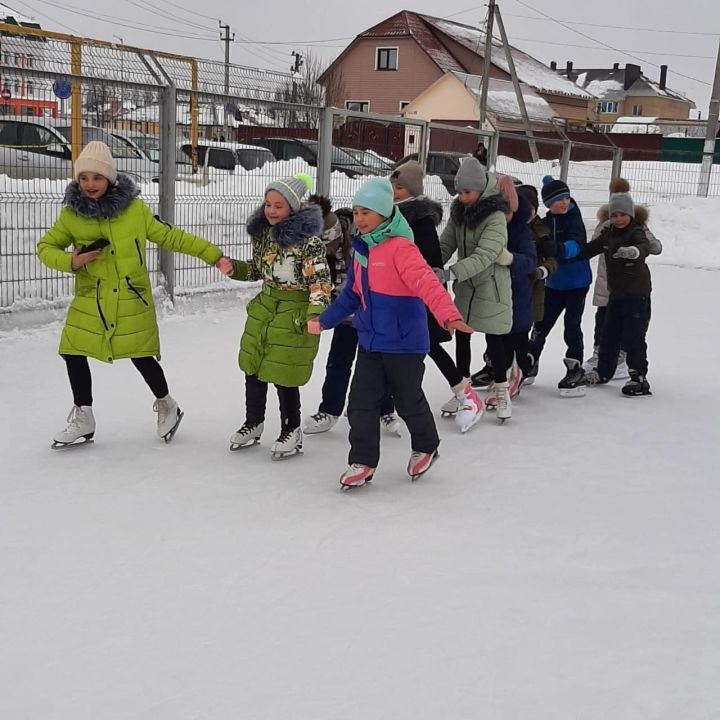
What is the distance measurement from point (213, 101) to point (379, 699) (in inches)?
263

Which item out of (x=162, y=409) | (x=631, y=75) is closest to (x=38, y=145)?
(x=162, y=409)

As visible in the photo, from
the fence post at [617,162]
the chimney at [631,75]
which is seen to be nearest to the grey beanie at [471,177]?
the fence post at [617,162]

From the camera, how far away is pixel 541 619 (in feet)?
9.78

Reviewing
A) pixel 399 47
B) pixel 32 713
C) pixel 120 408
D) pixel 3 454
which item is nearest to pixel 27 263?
pixel 120 408

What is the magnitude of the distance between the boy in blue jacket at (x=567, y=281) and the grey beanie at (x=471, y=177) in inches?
39.2

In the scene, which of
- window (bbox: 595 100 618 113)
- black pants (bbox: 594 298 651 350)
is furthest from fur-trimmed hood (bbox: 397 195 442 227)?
window (bbox: 595 100 618 113)

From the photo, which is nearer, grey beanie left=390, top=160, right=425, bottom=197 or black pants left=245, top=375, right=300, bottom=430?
black pants left=245, top=375, right=300, bottom=430

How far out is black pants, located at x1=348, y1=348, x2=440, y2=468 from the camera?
13.6 feet

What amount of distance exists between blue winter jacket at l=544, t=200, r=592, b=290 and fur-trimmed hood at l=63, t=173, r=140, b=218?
2909 millimetres

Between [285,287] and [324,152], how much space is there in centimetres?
512

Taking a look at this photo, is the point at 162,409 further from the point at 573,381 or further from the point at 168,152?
the point at 168,152

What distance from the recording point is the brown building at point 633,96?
74.1 meters

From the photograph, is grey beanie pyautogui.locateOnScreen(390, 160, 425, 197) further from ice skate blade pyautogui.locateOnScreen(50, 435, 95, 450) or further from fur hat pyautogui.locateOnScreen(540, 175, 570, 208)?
ice skate blade pyautogui.locateOnScreen(50, 435, 95, 450)

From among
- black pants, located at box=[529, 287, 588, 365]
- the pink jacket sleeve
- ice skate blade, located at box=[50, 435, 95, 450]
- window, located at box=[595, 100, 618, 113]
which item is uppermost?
window, located at box=[595, 100, 618, 113]
